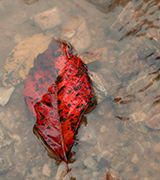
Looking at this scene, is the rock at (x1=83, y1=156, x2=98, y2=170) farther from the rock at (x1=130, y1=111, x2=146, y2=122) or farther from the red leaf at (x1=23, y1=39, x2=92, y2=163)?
the rock at (x1=130, y1=111, x2=146, y2=122)

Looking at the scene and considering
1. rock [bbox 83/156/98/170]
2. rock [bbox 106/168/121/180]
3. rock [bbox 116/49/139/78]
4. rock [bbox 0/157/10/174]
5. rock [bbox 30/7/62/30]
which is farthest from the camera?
rock [bbox 30/7/62/30]

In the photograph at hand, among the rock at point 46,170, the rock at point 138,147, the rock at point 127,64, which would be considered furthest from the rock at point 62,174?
the rock at point 127,64

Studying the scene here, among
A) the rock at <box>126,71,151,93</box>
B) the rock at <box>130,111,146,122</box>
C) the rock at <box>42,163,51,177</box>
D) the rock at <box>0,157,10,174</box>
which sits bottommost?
→ the rock at <box>0,157,10,174</box>

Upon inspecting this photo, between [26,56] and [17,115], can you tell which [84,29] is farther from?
[17,115]

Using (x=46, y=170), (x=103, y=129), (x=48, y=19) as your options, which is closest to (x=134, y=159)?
(x=103, y=129)

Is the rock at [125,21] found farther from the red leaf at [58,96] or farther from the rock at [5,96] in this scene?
the rock at [5,96]

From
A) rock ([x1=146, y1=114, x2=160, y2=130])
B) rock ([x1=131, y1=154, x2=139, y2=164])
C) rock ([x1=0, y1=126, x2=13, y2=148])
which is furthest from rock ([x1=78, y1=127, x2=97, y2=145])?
rock ([x1=0, y1=126, x2=13, y2=148])

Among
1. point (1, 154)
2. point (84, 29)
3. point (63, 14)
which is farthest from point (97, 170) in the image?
point (63, 14)
